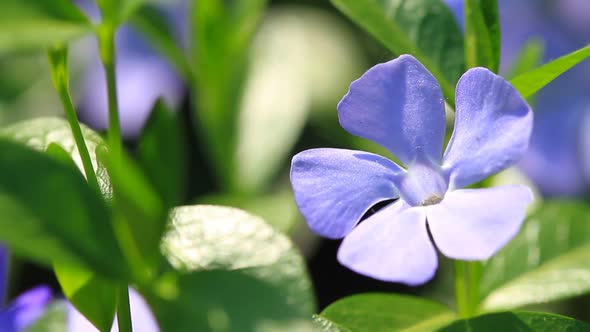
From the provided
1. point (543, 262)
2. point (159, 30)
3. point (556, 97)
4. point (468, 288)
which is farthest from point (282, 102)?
point (468, 288)

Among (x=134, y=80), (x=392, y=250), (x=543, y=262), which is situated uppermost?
(x=392, y=250)

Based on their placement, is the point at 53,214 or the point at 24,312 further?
the point at 24,312

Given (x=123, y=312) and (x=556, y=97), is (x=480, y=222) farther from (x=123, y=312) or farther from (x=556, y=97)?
(x=556, y=97)

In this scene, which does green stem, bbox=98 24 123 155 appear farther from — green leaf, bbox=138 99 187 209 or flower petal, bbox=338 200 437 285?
flower petal, bbox=338 200 437 285

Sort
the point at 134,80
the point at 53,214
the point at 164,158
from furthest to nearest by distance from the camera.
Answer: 1. the point at 134,80
2. the point at 164,158
3. the point at 53,214

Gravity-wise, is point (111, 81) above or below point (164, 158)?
above

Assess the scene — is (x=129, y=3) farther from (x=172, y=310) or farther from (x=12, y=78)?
(x=12, y=78)

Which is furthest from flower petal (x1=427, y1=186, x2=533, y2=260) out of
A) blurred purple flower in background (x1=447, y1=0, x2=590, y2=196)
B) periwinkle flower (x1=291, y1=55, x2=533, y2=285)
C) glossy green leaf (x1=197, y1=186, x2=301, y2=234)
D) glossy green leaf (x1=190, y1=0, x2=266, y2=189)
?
blurred purple flower in background (x1=447, y1=0, x2=590, y2=196)
